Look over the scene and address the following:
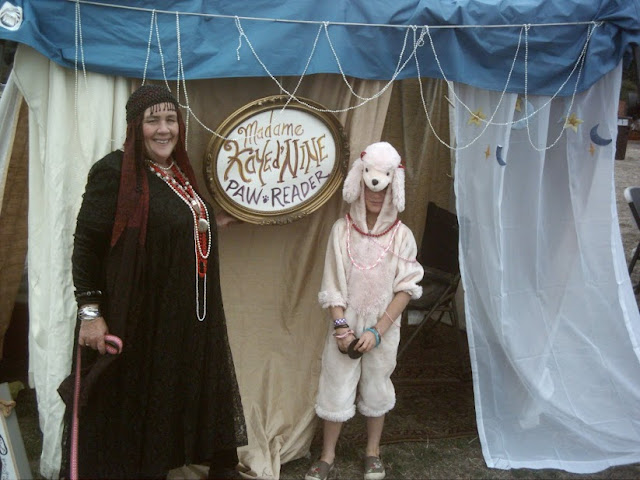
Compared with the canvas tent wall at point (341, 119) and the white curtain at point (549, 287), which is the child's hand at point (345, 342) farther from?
the white curtain at point (549, 287)

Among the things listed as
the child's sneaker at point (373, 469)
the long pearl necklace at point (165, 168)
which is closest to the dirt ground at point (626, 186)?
the child's sneaker at point (373, 469)

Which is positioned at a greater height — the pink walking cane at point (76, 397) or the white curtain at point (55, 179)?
the white curtain at point (55, 179)

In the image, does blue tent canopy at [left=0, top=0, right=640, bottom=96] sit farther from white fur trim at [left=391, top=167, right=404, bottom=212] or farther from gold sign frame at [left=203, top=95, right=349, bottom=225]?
white fur trim at [left=391, top=167, right=404, bottom=212]

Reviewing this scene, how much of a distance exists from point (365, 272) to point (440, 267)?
1.65 metres

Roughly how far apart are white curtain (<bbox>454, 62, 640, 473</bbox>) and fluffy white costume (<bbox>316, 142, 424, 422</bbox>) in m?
0.48

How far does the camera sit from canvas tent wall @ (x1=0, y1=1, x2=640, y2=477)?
287 centimetres

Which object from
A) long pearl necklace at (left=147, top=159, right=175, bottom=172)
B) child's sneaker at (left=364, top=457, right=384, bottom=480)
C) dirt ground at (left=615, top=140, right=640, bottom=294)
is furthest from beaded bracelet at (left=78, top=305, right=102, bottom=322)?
dirt ground at (left=615, top=140, right=640, bottom=294)

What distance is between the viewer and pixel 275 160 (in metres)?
3.22

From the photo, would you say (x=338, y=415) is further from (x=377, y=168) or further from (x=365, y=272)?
(x=377, y=168)

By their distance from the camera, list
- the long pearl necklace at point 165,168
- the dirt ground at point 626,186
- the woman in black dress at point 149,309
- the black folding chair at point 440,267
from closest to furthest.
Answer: the woman in black dress at point 149,309 < the long pearl necklace at point 165,168 < the black folding chair at point 440,267 < the dirt ground at point 626,186

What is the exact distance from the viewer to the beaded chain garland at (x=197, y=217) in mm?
2754

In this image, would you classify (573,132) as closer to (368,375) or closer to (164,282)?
(368,375)

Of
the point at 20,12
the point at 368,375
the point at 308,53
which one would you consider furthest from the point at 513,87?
the point at 20,12

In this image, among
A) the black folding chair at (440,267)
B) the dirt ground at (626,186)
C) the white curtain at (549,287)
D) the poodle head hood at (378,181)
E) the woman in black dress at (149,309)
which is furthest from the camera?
the dirt ground at (626,186)
